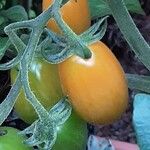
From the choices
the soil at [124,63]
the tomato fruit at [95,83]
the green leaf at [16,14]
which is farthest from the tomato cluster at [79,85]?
the soil at [124,63]

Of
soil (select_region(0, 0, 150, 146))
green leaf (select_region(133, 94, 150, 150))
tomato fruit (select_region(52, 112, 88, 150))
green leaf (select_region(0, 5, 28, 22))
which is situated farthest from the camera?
soil (select_region(0, 0, 150, 146))

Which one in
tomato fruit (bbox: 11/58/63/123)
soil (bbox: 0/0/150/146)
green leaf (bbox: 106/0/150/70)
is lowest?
soil (bbox: 0/0/150/146)

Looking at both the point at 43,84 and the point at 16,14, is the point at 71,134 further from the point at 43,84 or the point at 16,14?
the point at 16,14

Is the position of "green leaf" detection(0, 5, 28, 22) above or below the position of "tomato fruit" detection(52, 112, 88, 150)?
above

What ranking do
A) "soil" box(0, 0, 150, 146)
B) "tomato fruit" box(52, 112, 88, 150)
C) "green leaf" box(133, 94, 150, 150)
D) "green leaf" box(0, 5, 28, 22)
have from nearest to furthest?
"green leaf" box(133, 94, 150, 150) < "tomato fruit" box(52, 112, 88, 150) < "green leaf" box(0, 5, 28, 22) < "soil" box(0, 0, 150, 146)

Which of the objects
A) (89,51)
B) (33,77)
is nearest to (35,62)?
(33,77)

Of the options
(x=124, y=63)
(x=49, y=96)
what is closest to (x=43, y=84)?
(x=49, y=96)

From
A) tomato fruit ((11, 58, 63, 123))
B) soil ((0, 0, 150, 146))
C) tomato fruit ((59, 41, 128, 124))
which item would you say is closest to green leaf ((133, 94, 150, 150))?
tomato fruit ((59, 41, 128, 124))

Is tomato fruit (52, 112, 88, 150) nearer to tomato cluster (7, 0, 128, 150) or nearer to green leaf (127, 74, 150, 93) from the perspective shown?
tomato cluster (7, 0, 128, 150)
